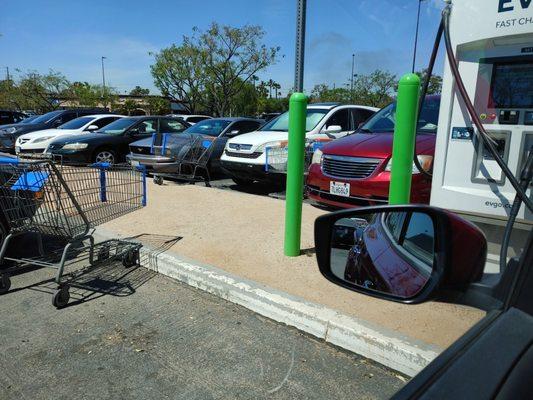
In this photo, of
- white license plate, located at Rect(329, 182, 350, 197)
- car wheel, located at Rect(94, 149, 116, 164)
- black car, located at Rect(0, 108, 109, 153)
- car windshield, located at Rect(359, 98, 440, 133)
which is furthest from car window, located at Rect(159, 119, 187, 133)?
white license plate, located at Rect(329, 182, 350, 197)

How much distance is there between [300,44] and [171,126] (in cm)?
949

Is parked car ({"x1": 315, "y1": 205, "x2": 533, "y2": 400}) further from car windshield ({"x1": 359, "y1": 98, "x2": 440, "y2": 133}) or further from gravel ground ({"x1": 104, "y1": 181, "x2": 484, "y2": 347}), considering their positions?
car windshield ({"x1": 359, "y1": 98, "x2": 440, "y2": 133})

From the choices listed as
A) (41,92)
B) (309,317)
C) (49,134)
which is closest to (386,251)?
(309,317)

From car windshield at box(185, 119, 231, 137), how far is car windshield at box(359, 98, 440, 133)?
482cm

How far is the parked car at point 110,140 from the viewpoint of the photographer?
11453 millimetres

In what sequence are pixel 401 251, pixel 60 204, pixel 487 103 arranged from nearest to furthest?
pixel 401 251, pixel 487 103, pixel 60 204

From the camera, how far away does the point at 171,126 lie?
43.9 ft

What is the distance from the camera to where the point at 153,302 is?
4082 mm

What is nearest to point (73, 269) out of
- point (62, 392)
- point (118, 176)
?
point (118, 176)

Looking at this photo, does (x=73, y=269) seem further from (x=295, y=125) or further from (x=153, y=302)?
(x=295, y=125)

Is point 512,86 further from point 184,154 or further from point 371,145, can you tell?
point 184,154

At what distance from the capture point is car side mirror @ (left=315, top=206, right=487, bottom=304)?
1.30m

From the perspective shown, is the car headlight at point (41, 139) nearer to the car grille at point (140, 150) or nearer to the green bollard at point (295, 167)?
the car grille at point (140, 150)

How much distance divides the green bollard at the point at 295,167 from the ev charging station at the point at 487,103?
1.50m
